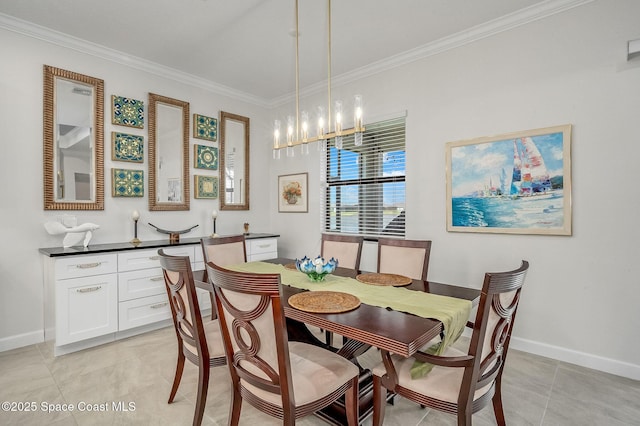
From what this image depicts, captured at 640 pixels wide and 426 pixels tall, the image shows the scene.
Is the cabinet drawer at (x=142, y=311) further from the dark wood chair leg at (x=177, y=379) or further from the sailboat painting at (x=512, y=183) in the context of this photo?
the sailboat painting at (x=512, y=183)

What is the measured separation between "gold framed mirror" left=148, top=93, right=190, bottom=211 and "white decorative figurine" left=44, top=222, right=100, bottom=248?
28.4 inches

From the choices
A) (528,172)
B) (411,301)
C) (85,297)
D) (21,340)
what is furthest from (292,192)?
(21,340)

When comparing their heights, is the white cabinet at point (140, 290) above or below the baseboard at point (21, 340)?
above

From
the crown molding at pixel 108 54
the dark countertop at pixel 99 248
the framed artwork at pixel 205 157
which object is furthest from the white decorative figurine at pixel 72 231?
the crown molding at pixel 108 54

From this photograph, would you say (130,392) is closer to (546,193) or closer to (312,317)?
(312,317)

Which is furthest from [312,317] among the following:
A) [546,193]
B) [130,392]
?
[546,193]

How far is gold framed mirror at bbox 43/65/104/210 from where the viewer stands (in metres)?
3.06

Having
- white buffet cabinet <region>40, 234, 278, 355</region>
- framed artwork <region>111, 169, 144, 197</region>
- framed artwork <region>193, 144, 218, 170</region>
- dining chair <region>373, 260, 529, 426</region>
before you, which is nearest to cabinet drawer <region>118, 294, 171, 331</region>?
white buffet cabinet <region>40, 234, 278, 355</region>

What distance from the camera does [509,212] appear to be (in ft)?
9.32

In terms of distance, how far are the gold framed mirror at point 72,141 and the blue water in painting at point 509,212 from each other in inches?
148

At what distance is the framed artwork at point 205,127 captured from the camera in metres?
4.11

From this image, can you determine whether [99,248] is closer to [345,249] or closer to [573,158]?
[345,249]

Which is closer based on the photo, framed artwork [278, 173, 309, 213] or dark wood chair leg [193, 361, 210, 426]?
dark wood chair leg [193, 361, 210, 426]

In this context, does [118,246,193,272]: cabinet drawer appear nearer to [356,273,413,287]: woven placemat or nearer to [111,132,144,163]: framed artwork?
[111,132,144,163]: framed artwork
